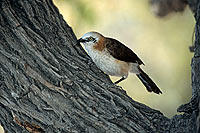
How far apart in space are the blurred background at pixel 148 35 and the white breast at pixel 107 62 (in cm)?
347

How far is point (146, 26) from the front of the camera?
30.3 feet

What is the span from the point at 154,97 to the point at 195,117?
16.3 feet

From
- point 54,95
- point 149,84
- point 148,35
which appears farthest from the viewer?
point 148,35

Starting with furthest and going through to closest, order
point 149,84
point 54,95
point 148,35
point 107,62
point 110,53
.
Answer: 1. point 148,35
2. point 149,84
3. point 110,53
4. point 107,62
5. point 54,95

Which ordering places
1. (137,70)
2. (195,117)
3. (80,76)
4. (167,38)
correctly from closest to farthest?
(195,117), (80,76), (137,70), (167,38)

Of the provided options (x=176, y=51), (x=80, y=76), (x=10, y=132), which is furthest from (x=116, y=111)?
(x=176, y=51)

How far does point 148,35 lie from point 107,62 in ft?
15.4

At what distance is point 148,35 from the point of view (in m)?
9.14

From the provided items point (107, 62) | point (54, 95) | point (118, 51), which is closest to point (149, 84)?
point (118, 51)

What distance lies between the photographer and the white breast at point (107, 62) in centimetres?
449

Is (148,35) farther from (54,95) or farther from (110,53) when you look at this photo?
(54,95)

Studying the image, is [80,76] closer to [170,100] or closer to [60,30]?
[60,30]

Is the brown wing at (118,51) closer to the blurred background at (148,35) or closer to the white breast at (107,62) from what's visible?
the white breast at (107,62)

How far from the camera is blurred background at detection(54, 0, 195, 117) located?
835 centimetres
